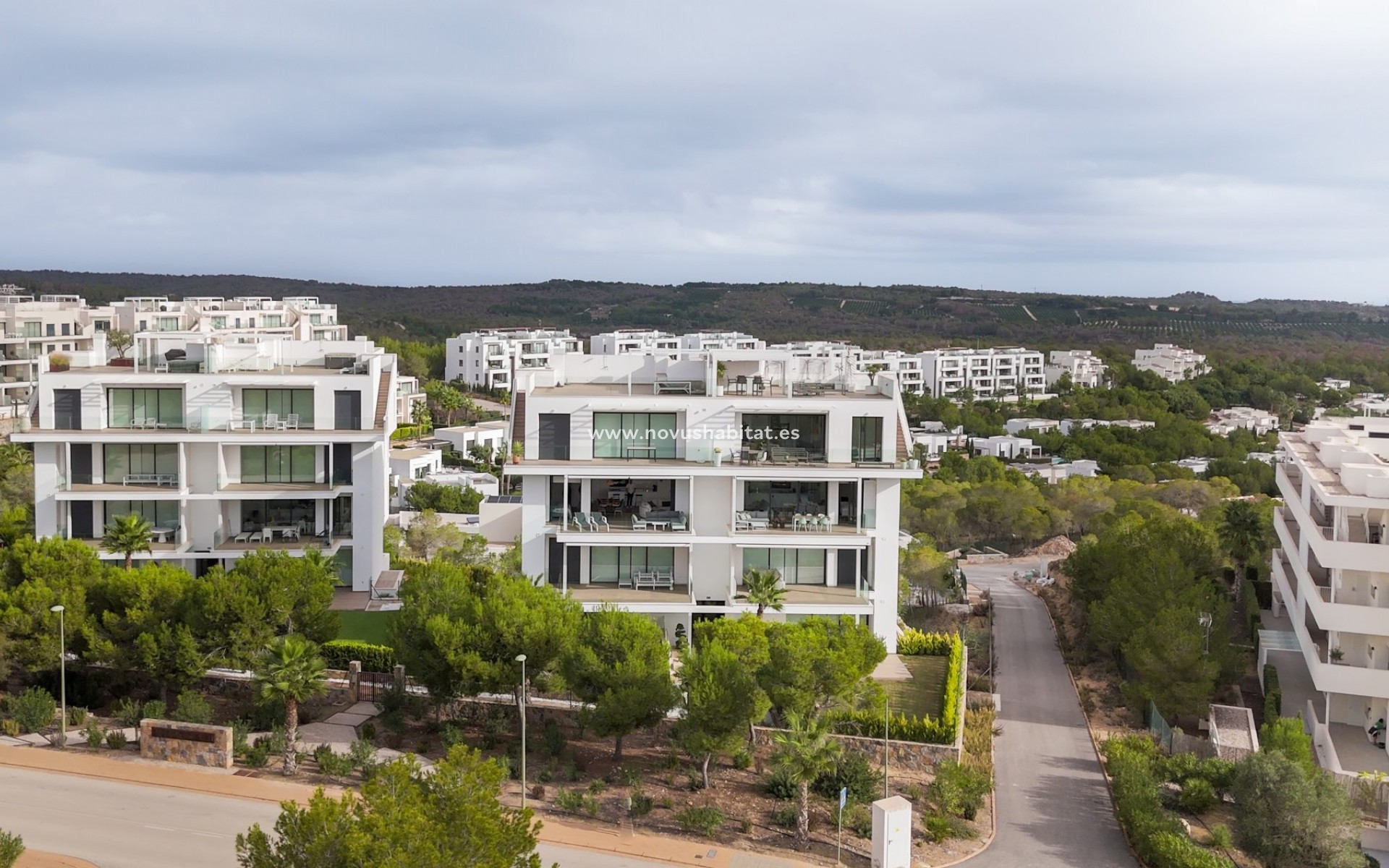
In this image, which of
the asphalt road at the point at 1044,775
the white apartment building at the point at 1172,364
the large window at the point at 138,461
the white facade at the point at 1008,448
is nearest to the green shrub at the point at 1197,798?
the asphalt road at the point at 1044,775

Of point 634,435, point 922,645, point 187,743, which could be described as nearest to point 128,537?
point 187,743

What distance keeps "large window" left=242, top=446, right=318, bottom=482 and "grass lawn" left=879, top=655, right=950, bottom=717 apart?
2160cm

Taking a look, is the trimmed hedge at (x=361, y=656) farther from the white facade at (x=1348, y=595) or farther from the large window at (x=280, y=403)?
the white facade at (x=1348, y=595)

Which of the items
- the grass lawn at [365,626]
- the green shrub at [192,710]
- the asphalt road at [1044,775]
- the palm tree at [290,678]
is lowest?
the asphalt road at [1044,775]

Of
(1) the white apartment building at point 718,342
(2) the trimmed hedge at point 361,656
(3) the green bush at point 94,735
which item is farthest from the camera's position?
(1) the white apartment building at point 718,342

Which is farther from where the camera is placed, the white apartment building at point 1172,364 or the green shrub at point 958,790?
the white apartment building at point 1172,364

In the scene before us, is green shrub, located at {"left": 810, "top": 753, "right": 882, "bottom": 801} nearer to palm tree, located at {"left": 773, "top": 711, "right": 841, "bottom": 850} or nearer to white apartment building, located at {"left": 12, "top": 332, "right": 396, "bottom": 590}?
palm tree, located at {"left": 773, "top": 711, "right": 841, "bottom": 850}

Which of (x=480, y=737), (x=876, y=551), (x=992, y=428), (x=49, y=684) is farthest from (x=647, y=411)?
(x=992, y=428)

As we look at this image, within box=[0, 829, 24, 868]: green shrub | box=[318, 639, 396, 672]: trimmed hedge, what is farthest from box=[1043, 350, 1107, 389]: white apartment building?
box=[0, 829, 24, 868]: green shrub

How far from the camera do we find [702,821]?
28547 mm

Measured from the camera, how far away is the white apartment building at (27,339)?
91.9 m

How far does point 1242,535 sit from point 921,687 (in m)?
24.0

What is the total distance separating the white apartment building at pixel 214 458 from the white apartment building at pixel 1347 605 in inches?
1216

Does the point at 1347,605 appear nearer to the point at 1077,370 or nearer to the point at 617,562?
the point at 617,562
